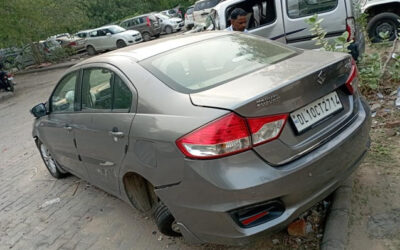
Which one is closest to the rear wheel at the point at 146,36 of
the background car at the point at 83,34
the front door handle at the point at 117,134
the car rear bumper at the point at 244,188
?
the background car at the point at 83,34

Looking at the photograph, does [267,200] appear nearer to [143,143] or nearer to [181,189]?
[181,189]

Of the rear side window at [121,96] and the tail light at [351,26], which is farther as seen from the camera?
the tail light at [351,26]

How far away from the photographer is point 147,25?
24.6 m

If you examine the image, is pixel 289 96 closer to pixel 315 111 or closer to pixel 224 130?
pixel 315 111

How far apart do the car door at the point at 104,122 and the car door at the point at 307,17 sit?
14.0ft

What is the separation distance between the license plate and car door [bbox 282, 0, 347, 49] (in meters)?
4.00

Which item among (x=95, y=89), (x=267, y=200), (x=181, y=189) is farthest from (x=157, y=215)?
(x=95, y=89)

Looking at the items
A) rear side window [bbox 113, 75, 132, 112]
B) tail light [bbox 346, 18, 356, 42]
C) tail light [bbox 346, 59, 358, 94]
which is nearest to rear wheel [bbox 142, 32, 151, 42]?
tail light [bbox 346, 18, 356, 42]

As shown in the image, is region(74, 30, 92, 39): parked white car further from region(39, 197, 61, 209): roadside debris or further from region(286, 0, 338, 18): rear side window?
region(39, 197, 61, 209): roadside debris

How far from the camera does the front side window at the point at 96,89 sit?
328 cm

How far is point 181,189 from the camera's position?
2.48 m

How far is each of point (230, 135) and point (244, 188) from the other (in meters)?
0.33

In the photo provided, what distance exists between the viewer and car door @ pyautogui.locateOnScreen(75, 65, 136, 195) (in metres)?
2.99

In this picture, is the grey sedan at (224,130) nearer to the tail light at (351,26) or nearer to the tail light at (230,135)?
the tail light at (230,135)
